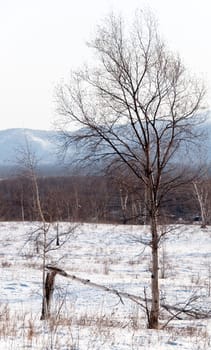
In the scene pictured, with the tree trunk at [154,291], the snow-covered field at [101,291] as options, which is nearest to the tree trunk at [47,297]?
the snow-covered field at [101,291]

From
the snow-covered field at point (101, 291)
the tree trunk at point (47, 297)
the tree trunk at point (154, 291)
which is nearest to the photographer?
the snow-covered field at point (101, 291)

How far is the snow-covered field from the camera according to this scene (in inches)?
270

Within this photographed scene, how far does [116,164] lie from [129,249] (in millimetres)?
20606

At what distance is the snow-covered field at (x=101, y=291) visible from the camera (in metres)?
6.85

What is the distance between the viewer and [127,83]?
452 inches

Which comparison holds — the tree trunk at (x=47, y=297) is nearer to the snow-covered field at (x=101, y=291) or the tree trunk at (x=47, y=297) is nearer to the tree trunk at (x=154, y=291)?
the snow-covered field at (x=101, y=291)

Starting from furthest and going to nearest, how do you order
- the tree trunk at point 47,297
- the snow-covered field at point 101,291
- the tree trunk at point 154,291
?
the tree trunk at point 154,291
the tree trunk at point 47,297
the snow-covered field at point 101,291

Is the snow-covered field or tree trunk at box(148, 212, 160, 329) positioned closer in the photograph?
the snow-covered field

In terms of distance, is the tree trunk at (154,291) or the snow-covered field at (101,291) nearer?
the snow-covered field at (101,291)

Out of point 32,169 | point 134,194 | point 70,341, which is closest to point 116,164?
point 134,194

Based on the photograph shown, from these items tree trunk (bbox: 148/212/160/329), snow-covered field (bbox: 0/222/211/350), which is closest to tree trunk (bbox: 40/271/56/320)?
snow-covered field (bbox: 0/222/211/350)

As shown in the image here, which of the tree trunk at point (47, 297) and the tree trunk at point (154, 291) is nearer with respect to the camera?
the tree trunk at point (47, 297)

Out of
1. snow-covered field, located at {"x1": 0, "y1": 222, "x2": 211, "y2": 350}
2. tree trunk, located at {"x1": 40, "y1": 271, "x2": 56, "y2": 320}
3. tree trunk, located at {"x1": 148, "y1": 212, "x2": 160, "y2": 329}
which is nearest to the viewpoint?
snow-covered field, located at {"x1": 0, "y1": 222, "x2": 211, "y2": 350}

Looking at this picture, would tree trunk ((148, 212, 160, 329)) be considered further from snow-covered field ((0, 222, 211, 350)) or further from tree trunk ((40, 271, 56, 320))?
tree trunk ((40, 271, 56, 320))
